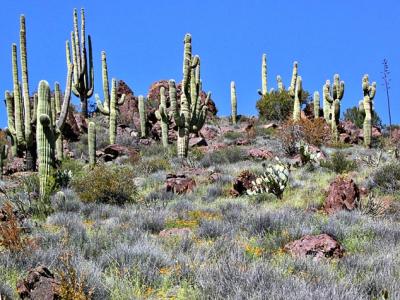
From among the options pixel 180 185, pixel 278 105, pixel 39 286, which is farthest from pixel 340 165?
pixel 278 105

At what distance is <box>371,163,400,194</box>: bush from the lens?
10.9m

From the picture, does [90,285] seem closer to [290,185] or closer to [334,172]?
[290,185]

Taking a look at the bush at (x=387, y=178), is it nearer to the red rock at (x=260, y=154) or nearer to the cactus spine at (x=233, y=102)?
the red rock at (x=260, y=154)

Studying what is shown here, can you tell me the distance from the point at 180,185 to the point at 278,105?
705 inches

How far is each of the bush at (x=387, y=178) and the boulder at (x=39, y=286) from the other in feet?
27.1

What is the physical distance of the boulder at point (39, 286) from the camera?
164 inches

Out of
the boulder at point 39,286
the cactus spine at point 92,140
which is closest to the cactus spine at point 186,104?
the cactus spine at point 92,140

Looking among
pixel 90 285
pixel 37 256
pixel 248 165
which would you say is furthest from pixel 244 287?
pixel 248 165

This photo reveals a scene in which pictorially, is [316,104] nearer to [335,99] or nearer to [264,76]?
[335,99]

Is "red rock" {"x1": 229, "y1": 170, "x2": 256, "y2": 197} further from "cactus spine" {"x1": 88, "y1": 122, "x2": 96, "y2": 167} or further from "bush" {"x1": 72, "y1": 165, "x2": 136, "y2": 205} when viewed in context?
"cactus spine" {"x1": 88, "y1": 122, "x2": 96, "y2": 167}

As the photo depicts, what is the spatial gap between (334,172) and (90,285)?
1044 cm

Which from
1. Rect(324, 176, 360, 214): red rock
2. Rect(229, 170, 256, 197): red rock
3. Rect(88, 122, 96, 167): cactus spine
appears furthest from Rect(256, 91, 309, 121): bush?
Rect(324, 176, 360, 214): red rock

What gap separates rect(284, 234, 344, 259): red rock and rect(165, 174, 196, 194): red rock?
5966mm

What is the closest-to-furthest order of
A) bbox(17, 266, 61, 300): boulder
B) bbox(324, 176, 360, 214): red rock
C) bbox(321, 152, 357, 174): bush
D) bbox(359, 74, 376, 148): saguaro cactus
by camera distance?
bbox(17, 266, 61, 300): boulder → bbox(324, 176, 360, 214): red rock → bbox(321, 152, 357, 174): bush → bbox(359, 74, 376, 148): saguaro cactus
